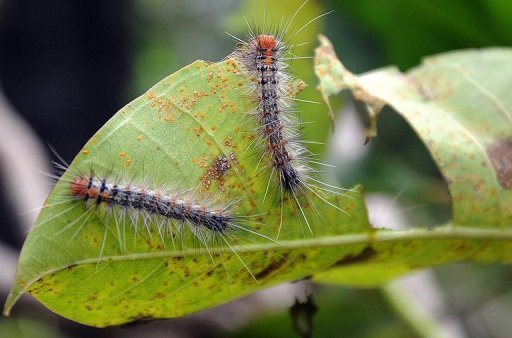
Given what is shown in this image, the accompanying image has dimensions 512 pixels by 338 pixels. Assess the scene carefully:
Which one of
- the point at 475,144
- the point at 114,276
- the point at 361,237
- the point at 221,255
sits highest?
the point at 475,144

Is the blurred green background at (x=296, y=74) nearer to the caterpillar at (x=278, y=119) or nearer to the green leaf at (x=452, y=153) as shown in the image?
the caterpillar at (x=278, y=119)

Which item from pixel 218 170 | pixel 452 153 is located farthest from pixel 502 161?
pixel 218 170

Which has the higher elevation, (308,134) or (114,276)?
(308,134)

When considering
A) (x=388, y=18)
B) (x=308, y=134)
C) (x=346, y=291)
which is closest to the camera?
(x=308, y=134)

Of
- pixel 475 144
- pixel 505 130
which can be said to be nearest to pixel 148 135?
pixel 475 144

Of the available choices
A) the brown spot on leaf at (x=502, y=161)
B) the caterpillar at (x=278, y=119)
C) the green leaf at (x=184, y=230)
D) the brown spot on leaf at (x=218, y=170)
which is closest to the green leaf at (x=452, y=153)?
the brown spot on leaf at (x=502, y=161)

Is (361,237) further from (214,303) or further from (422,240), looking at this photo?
(214,303)

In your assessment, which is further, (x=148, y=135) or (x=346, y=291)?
(x=346, y=291)
